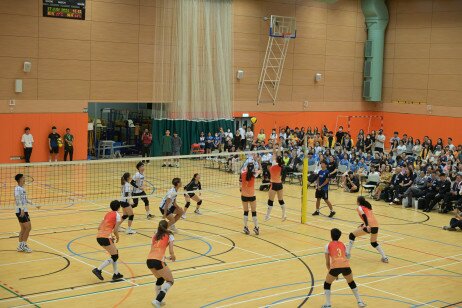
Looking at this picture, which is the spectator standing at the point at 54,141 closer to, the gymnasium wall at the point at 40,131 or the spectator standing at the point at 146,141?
the gymnasium wall at the point at 40,131

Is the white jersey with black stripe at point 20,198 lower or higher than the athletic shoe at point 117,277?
higher

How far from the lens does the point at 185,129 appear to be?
41.4 metres

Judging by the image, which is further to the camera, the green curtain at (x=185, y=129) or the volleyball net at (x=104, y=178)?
the green curtain at (x=185, y=129)

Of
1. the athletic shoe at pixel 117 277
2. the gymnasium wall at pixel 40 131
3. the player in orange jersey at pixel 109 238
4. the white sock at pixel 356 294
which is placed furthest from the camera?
the gymnasium wall at pixel 40 131

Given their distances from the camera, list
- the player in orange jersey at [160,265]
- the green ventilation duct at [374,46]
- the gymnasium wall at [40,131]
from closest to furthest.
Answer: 1. the player in orange jersey at [160,265]
2. the gymnasium wall at [40,131]
3. the green ventilation duct at [374,46]

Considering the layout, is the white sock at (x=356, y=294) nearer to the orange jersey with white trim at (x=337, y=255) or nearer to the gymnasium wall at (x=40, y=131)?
the orange jersey with white trim at (x=337, y=255)

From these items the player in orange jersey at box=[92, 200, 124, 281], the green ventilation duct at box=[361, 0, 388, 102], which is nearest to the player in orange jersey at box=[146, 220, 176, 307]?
the player in orange jersey at box=[92, 200, 124, 281]

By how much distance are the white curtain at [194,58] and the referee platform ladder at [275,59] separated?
295 cm

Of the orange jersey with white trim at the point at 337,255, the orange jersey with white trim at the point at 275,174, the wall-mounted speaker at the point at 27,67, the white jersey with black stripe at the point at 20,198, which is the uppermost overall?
the wall-mounted speaker at the point at 27,67

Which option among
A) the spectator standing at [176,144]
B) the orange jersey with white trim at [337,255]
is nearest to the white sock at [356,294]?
the orange jersey with white trim at [337,255]

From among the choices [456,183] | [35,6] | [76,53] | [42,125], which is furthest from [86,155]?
[456,183]

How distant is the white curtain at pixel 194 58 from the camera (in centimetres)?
4053

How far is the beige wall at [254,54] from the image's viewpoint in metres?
36.2

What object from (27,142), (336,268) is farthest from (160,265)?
(27,142)
